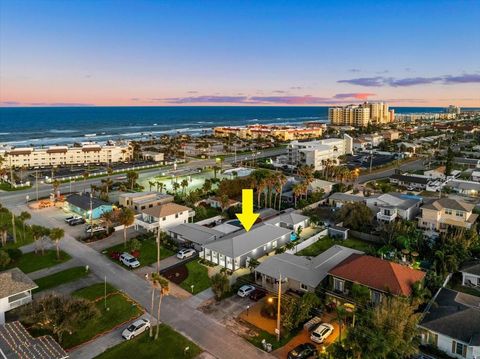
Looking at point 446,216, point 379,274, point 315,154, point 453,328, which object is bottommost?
point 453,328

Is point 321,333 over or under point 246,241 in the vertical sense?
under

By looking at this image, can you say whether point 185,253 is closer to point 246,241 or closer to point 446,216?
point 246,241

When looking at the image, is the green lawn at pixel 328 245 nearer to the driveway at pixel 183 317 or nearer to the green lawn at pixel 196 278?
the green lawn at pixel 196 278

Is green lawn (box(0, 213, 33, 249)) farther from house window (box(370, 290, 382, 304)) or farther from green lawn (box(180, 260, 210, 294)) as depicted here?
house window (box(370, 290, 382, 304))

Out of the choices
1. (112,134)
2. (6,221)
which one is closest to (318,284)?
(6,221)

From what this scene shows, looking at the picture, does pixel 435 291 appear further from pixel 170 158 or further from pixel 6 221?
pixel 170 158

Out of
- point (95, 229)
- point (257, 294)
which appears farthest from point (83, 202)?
point (257, 294)

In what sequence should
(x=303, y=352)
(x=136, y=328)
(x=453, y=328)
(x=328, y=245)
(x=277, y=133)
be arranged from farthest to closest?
(x=277, y=133) < (x=328, y=245) < (x=136, y=328) < (x=453, y=328) < (x=303, y=352)
